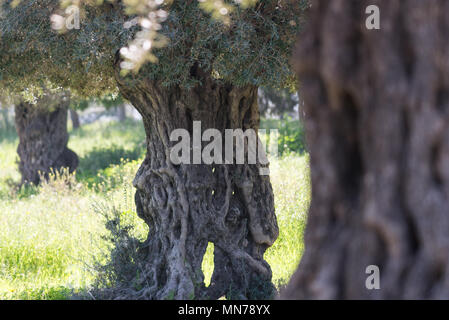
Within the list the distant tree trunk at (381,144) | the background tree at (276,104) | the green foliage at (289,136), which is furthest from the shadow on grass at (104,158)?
the distant tree trunk at (381,144)

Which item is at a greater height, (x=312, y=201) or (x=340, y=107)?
(x=340, y=107)

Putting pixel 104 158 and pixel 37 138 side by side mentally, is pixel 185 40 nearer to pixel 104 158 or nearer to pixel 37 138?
pixel 37 138

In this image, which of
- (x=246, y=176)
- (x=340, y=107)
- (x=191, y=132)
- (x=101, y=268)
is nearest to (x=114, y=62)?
(x=191, y=132)

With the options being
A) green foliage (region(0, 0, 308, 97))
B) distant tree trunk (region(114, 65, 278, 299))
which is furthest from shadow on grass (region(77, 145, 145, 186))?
distant tree trunk (region(114, 65, 278, 299))

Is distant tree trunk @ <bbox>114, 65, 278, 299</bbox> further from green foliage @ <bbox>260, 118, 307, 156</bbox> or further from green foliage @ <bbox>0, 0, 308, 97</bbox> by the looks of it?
green foliage @ <bbox>260, 118, 307, 156</bbox>

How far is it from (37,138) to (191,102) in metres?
9.87

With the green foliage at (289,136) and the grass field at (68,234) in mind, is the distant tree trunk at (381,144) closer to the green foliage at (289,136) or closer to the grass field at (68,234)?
the grass field at (68,234)

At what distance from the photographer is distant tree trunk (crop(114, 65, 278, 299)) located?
5086 mm

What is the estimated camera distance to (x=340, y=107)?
263 centimetres

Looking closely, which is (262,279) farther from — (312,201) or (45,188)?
(45,188)

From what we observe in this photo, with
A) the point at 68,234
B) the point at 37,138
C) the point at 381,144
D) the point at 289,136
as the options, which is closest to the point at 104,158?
the point at 37,138

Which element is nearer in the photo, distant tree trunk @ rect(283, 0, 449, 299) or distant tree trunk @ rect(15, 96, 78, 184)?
distant tree trunk @ rect(283, 0, 449, 299)

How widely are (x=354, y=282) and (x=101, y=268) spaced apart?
3677 mm

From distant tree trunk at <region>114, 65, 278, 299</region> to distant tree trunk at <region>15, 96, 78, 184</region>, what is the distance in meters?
8.94
